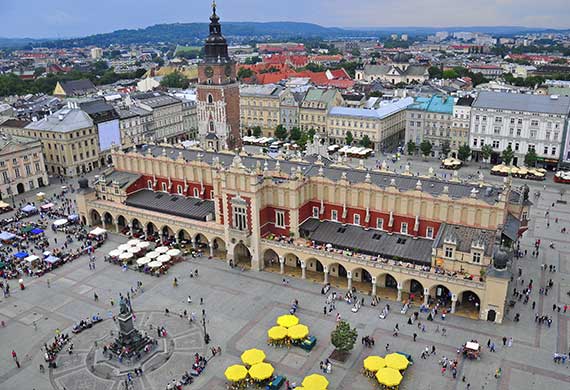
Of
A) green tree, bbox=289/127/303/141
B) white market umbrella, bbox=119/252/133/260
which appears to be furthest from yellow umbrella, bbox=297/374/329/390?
green tree, bbox=289/127/303/141

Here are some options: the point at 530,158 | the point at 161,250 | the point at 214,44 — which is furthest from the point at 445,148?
the point at 161,250

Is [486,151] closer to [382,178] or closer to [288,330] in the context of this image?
[382,178]

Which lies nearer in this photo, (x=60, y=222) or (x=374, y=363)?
(x=374, y=363)

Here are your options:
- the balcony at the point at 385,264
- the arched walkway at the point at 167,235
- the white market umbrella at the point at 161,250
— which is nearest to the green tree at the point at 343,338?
the balcony at the point at 385,264

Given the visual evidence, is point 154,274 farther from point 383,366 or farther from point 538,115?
point 538,115

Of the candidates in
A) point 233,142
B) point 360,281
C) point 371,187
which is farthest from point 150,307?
point 233,142

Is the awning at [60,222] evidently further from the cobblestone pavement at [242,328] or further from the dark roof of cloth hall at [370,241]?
the dark roof of cloth hall at [370,241]
